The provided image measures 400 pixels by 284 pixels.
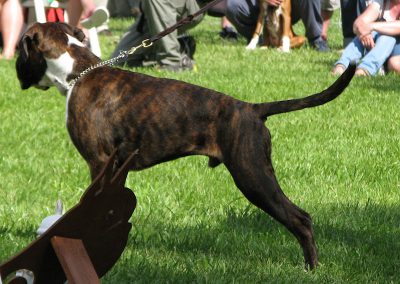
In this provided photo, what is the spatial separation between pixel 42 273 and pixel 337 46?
12.4 meters

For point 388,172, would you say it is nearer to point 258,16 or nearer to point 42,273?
point 42,273

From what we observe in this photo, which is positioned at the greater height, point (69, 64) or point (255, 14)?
point (69, 64)

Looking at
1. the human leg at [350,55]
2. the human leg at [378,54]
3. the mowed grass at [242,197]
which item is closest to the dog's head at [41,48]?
the mowed grass at [242,197]

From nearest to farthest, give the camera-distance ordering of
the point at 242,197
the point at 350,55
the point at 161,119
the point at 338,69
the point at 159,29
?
the point at 161,119 → the point at 242,197 → the point at 159,29 → the point at 338,69 → the point at 350,55

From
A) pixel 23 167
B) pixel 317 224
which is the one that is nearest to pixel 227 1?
pixel 23 167

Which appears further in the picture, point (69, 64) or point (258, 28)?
point (258, 28)

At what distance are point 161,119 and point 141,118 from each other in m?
0.11

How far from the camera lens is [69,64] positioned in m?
5.20

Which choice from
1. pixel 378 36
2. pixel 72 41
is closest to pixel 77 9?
pixel 378 36

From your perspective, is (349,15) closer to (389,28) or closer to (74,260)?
(389,28)

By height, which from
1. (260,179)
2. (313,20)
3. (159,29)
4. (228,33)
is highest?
(260,179)

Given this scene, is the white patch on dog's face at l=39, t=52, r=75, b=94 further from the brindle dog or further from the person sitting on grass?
the person sitting on grass

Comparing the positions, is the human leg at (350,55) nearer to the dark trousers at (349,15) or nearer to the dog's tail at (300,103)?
the dark trousers at (349,15)

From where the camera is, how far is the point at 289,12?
14.7m
